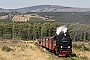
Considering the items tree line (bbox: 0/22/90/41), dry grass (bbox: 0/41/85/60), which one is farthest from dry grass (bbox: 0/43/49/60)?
tree line (bbox: 0/22/90/41)

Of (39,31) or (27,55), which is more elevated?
(27,55)

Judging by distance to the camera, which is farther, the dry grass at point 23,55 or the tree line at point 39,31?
the tree line at point 39,31

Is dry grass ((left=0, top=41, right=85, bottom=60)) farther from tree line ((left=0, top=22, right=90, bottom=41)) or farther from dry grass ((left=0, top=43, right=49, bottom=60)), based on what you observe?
tree line ((left=0, top=22, right=90, bottom=41))

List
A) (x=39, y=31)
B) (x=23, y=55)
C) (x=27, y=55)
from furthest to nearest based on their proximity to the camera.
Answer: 1. (x=39, y=31)
2. (x=27, y=55)
3. (x=23, y=55)

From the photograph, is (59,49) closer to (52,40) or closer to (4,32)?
(52,40)

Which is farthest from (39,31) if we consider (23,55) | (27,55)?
(23,55)

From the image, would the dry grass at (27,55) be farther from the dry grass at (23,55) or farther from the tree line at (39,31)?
the tree line at (39,31)

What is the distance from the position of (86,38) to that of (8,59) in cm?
8781

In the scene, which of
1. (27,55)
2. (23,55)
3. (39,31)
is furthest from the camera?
(39,31)

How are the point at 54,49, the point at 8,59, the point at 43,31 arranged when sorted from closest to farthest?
1. the point at 8,59
2. the point at 54,49
3. the point at 43,31

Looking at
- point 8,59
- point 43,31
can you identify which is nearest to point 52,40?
point 8,59

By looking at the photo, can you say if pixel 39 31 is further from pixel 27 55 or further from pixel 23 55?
pixel 23 55

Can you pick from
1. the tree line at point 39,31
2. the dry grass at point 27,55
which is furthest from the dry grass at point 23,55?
the tree line at point 39,31

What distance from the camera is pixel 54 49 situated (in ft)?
144
